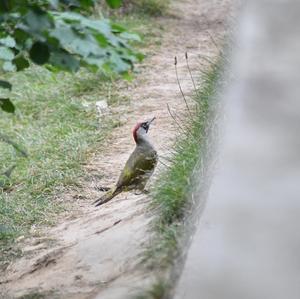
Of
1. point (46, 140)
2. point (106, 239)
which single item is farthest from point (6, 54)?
point (46, 140)

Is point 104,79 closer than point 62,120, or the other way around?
point 62,120

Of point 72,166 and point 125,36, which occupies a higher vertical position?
point 125,36

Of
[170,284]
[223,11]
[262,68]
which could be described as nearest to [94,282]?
[170,284]

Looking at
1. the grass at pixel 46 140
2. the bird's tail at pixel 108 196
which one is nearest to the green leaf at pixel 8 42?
the grass at pixel 46 140

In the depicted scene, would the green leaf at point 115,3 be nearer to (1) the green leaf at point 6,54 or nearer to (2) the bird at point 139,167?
(1) the green leaf at point 6,54

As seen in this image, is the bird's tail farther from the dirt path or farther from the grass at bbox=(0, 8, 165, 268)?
the grass at bbox=(0, 8, 165, 268)

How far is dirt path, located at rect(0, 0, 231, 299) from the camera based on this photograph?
11.1ft

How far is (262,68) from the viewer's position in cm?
221

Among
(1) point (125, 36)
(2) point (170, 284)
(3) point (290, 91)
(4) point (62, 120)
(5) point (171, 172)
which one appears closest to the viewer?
(3) point (290, 91)

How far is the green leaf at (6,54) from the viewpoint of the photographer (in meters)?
3.23

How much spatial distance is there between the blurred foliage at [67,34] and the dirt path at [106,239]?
80 centimetres

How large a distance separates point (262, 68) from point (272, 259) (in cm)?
62

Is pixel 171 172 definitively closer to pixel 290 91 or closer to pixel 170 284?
pixel 170 284

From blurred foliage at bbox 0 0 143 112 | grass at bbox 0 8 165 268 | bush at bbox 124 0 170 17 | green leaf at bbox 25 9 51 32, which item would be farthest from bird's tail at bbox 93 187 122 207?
bush at bbox 124 0 170 17
